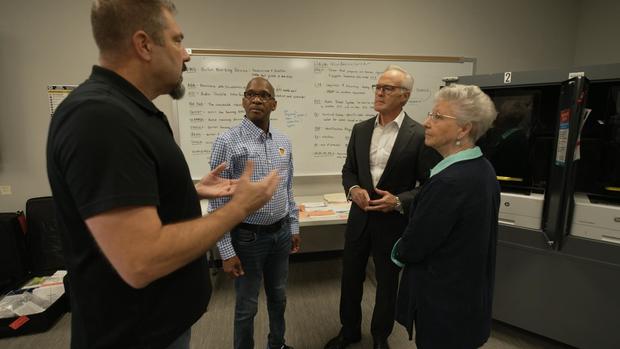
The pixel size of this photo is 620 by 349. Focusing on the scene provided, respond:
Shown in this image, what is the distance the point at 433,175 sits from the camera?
1205 mm

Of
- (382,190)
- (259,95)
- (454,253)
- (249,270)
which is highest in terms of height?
(259,95)

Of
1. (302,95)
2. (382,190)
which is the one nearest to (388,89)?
(382,190)

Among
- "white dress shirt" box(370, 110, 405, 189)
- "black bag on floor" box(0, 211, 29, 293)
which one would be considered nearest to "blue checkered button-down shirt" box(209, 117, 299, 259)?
"white dress shirt" box(370, 110, 405, 189)

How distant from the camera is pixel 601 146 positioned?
5.55 feet

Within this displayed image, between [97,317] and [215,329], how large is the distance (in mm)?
1571

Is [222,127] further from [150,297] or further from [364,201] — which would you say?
[150,297]

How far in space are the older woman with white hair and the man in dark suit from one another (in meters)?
0.43

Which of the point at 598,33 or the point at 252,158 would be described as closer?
the point at 252,158

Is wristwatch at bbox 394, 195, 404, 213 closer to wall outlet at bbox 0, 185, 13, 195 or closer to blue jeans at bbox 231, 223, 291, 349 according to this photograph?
blue jeans at bbox 231, 223, 291, 349

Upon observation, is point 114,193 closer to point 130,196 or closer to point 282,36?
point 130,196

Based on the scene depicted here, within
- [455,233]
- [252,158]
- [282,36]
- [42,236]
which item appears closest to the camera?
[455,233]

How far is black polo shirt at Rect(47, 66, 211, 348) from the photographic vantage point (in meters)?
0.60

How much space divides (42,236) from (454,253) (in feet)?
10.4

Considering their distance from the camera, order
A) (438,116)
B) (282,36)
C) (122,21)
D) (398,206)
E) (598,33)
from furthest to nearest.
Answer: (598,33) < (282,36) < (398,206) < (438,116) < (122,21)
